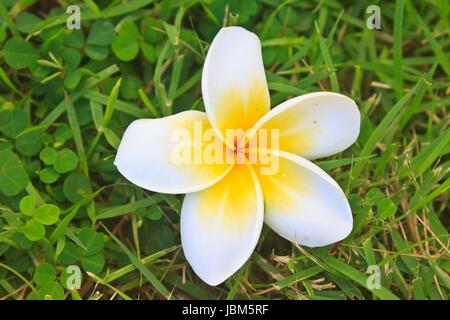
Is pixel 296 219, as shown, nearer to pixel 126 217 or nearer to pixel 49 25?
pixel 126 217

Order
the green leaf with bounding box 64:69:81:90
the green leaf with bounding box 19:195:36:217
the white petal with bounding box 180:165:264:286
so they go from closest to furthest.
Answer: the white petal with bounding box 180:165:264:286 → the green leaf with bounding box 19:195:36:217 → the green leaf with bounding box 64:69:81:90

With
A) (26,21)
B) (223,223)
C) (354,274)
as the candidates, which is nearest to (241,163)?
(223,223)

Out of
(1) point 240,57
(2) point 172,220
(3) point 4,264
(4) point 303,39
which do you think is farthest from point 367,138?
(3) point 4,264

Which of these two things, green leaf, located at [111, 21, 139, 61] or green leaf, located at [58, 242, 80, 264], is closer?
green leaf, located at [58, 242, 80, 264]

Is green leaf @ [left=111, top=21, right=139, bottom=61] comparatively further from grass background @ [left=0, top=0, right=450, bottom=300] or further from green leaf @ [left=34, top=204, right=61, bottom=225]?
green leaf @ [left=34, top=204, right=61, bottom=225]

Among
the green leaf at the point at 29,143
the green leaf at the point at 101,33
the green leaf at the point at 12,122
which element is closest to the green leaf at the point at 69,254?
the green leaf at the point at 29,143

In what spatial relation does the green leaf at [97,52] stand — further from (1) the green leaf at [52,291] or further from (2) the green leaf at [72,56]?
(1) the green leaf at [52,291]

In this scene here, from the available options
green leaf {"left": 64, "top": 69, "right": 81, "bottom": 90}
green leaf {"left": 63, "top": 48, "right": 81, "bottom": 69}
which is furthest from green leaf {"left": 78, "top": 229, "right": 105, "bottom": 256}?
green leaf {"left": 63, "top": 48, "right": 81, "bottom": 69}
